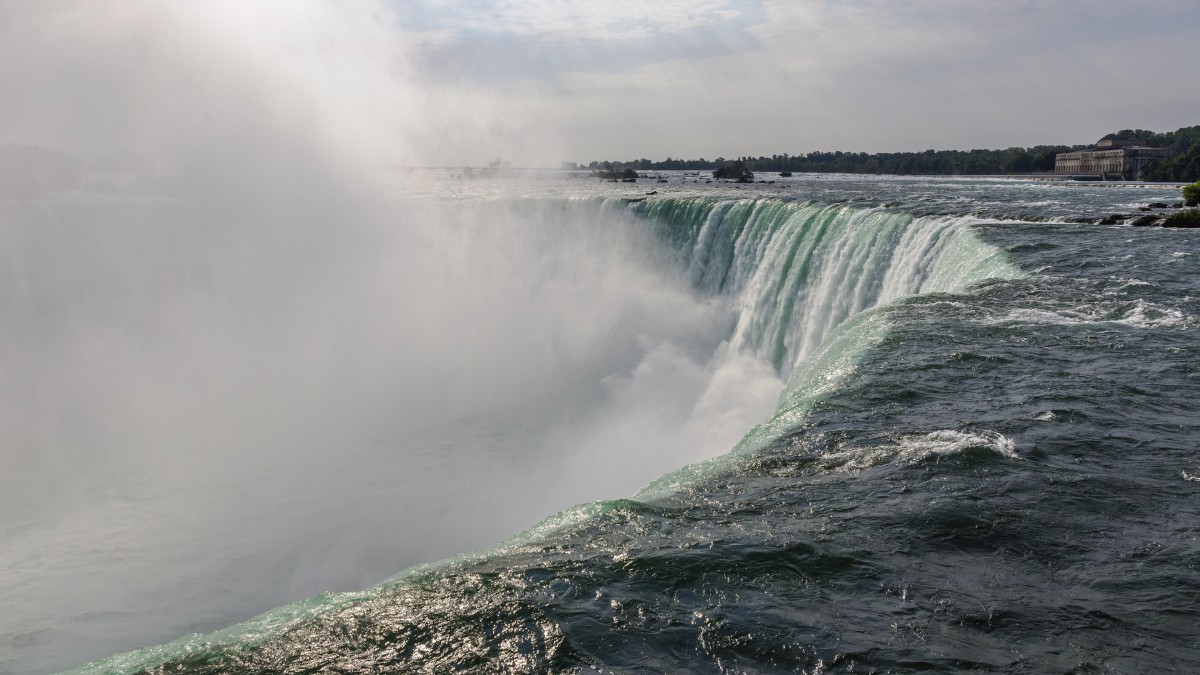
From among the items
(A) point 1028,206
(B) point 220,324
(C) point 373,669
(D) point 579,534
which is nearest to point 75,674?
(C) point 373,669

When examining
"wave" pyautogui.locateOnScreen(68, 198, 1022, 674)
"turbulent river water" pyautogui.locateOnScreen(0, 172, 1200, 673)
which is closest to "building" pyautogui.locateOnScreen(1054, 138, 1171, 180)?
"turbulent river water" pyautogui.locateOnScreen(0, 172, 1200, 673)

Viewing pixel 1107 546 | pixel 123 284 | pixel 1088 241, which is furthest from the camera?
pixel 123 284

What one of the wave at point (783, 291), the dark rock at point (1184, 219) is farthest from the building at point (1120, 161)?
the wave at point (783, 291)

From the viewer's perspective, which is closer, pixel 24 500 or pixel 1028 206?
pixel 24 500

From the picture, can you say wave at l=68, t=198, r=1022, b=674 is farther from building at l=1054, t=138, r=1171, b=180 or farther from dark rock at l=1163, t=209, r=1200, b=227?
building at l=1054, t=138, r=1171, b=180

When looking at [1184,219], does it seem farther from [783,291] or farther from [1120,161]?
[1120,161]

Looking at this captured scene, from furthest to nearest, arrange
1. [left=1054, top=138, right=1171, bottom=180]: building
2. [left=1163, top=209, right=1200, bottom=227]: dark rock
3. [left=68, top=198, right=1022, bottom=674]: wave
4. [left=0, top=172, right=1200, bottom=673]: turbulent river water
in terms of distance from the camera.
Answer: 1. [left=1054, top=138, right=1171, bottom=180]: building
2. [left=1163, top=209, right=1200, bottom=227]: dark rock
3. [left=68, top=198, right=1022, bottom=674]: wave
4. [left=0, top=172, right=1200, bottom=673]: turbulent river water

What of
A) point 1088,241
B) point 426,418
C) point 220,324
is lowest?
point 426,418

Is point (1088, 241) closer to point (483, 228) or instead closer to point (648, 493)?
point (648, 493)

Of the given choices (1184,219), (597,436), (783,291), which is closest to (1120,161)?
(1184,219)

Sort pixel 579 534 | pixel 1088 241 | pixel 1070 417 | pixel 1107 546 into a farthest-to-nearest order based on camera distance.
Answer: pixel 1088 241 < pixel 1070 417 < pixel 579 534 < pixel 1107 546
